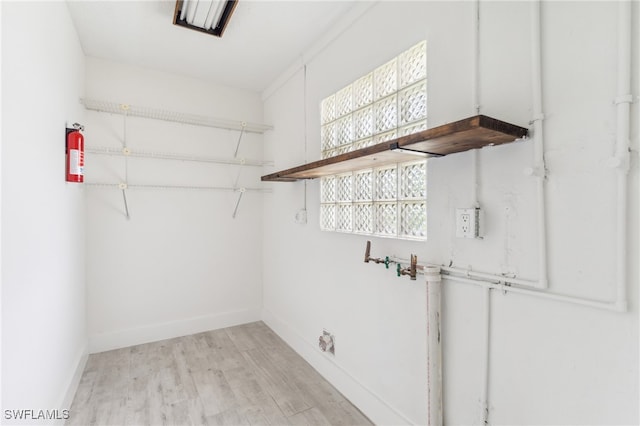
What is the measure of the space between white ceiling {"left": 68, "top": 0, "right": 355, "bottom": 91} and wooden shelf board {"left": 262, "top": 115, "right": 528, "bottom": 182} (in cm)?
116

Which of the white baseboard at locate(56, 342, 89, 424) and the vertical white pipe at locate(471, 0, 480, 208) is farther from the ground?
the vertical white pipe at locate(471, 0, 480, 208)

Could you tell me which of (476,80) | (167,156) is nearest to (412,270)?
(476,80)

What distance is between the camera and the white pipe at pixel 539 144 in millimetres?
1125

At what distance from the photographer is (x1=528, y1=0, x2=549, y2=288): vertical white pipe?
1.12m

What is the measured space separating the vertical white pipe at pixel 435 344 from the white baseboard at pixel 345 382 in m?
0.26

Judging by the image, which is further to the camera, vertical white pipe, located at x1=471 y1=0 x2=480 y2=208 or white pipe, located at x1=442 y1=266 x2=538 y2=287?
vertical white pipe, located at x1=471 y1=0 x2=480 y2=208

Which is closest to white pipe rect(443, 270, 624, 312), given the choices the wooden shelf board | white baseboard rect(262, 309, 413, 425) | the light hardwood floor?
the wooden shelf board

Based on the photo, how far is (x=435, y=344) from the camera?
147 cm

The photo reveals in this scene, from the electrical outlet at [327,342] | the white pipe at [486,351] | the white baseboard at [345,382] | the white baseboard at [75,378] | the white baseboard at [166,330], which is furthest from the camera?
the white baseboard at [166,330]

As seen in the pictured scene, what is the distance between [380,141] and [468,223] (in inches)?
30.3

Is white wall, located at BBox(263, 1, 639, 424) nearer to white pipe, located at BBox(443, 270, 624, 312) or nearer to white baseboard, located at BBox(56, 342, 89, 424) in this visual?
white pipe, located at BBox(443, 270, 624, 312)

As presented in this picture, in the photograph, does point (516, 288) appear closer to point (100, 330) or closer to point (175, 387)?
point (175, 387)

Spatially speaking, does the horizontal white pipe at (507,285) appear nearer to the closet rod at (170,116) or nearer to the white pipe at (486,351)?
the white pipe at (486,351)

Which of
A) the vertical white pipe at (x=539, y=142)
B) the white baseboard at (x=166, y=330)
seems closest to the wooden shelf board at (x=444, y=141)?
the vertical white pipe at (x=539, y=142)
